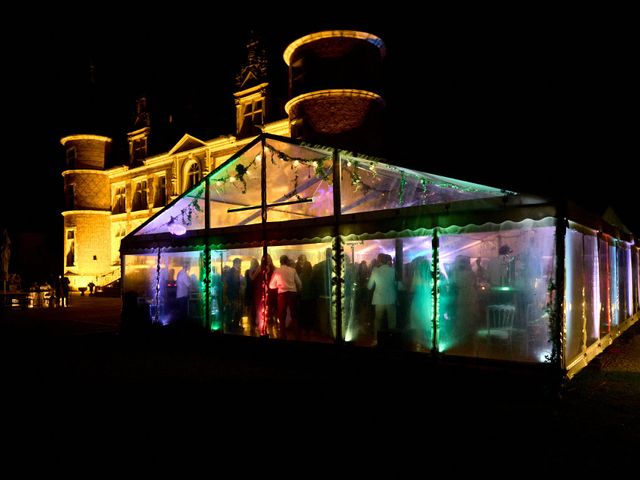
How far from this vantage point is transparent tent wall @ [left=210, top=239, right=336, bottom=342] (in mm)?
8766

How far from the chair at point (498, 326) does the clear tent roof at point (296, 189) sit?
1709 mm

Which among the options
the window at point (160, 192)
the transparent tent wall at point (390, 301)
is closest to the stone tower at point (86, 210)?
the window at point (160, 192)

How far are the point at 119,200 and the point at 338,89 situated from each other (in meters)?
18.8

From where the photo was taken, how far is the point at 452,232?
692cm

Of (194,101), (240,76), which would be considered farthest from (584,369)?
(194,101)

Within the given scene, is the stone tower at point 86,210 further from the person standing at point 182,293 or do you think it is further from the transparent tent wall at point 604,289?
the transparent tent wall at point 604,289

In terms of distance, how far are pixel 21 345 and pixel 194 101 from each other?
761 inches

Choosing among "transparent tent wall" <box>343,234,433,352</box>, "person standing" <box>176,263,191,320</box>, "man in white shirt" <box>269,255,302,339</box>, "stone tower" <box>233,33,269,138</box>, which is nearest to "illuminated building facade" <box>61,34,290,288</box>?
"stone tower" <box>233,33,269,138</box>

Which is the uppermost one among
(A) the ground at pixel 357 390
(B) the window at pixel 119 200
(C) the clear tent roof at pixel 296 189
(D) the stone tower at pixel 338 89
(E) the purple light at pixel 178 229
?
(D) the stone tower at pixel 338 89

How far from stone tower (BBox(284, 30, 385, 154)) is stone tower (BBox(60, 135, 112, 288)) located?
18.1m

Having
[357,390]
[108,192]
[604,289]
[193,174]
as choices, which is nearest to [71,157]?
[108,192]

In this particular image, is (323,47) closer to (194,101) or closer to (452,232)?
(194,101)

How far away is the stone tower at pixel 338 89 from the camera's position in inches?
722

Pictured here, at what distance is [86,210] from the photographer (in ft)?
101
